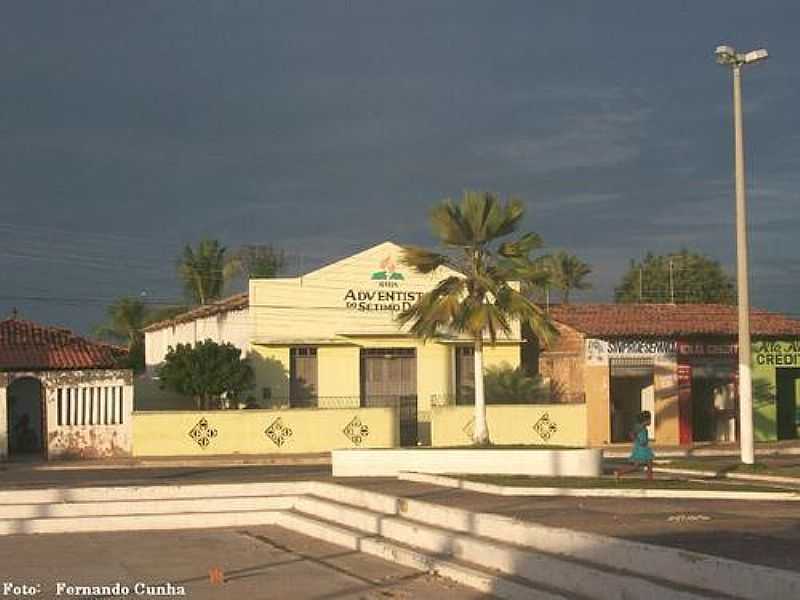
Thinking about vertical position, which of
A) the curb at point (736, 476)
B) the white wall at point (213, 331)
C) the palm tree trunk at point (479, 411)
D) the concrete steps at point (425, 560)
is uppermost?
the white wall at point (213, 331)

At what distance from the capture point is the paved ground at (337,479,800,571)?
1180 centimetres

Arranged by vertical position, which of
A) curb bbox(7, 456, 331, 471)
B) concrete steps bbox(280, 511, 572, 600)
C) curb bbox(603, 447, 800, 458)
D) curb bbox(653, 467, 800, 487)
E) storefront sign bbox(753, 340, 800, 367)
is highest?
storefront sign bbox(753, 340, 800, 367)

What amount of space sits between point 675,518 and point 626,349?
2821 centimetres

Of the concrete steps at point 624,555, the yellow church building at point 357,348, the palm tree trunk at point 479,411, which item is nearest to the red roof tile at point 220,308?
the yellow church building at point 357,348

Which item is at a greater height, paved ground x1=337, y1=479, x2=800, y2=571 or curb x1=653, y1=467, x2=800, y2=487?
paved ground x1=337, y1=479, x2=800, y2=571

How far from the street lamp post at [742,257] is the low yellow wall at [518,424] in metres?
12.6

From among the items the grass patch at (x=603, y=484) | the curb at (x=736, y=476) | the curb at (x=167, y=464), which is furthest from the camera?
the curb at (x=167, y=464)

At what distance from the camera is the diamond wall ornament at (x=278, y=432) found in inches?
1484

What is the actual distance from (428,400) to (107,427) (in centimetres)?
1102

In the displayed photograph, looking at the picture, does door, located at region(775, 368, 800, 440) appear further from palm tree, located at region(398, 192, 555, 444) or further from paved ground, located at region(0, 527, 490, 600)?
paved ground, located at region(0, 527, 490, 600)

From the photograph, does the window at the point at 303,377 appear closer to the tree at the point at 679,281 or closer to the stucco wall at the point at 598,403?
the stucco wall at the point at 598,403

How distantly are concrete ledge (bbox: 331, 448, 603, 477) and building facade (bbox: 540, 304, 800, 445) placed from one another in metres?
17.5

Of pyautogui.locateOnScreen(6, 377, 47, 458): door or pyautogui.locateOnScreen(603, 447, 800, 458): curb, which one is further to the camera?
pyautogui.locateOnScreen(6, 377, 47, 458): door

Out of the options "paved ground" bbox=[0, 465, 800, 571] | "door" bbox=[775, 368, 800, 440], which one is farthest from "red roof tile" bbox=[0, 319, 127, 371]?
"door" bbox=[775, 368, 800, 440]
